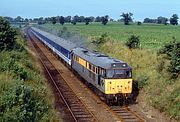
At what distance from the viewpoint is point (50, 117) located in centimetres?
1881

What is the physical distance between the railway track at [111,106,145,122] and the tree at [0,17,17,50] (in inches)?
545

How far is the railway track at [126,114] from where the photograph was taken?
21.8m

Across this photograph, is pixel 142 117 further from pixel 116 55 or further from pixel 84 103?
pixel 116 55

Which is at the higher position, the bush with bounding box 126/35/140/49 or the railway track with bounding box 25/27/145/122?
the bush with bounding box 126/35/140/49

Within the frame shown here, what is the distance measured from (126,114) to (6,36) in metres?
16.3

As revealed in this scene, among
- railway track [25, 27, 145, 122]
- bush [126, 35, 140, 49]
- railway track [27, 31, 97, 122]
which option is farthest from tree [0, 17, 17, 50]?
bush [126, 35, 140, 49]

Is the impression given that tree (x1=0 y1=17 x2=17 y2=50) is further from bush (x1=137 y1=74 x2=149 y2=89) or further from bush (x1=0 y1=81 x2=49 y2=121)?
bush (x1=0 y1=81 x2=49 y2=121)

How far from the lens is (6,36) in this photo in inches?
1374

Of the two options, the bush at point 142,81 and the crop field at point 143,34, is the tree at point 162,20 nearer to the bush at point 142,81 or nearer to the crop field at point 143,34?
the crop field at point 143,34

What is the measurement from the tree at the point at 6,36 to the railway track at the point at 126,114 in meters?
13.8

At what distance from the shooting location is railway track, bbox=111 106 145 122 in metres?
21.8

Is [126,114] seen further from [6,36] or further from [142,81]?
[6,36]

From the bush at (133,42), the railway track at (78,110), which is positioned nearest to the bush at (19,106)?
the railway track at (78,110)

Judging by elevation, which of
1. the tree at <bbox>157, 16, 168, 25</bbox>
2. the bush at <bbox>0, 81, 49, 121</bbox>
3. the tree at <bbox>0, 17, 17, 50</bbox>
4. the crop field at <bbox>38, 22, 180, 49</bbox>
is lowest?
the tree at <bbox>157, 16, 168, 25</bbox>
